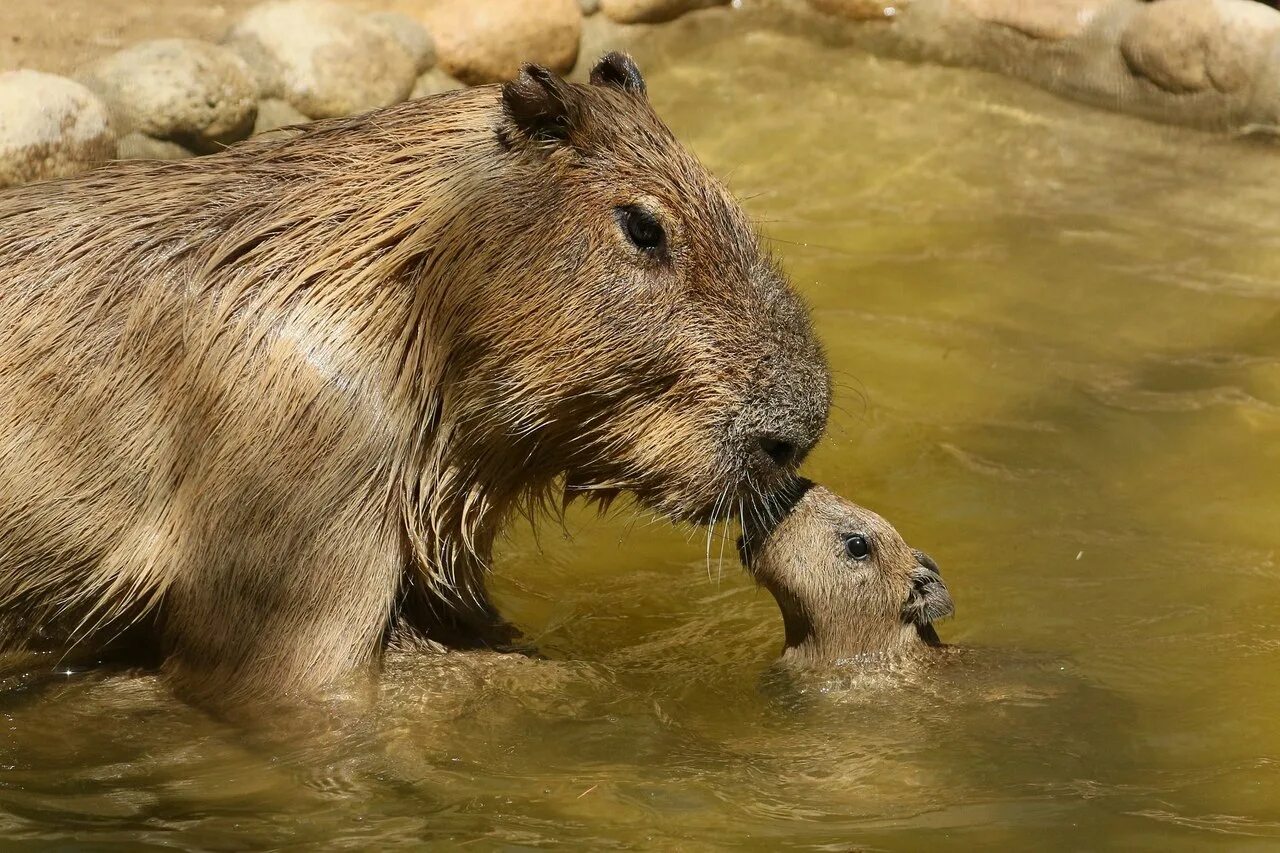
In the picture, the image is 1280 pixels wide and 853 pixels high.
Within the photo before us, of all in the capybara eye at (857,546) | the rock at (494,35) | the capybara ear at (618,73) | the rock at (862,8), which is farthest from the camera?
the rock at (862,8)

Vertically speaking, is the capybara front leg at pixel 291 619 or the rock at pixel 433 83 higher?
the rock at pixel 433 83

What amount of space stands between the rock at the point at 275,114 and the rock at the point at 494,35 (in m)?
1.00

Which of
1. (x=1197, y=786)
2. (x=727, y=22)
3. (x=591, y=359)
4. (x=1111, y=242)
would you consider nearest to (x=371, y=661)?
(x=591, y=359)

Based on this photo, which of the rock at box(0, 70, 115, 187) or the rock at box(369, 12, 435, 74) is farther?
the rock at box(369, 12, 435, 74)

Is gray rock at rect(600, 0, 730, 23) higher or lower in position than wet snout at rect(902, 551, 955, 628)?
higher

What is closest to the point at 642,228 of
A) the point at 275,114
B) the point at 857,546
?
the point at 857,546

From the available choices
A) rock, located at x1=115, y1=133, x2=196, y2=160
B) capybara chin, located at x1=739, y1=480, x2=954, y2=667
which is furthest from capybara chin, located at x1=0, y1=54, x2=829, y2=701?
rock, located at x1=115, y1=133, x2=196, y2=160

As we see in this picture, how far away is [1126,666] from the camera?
521 cm

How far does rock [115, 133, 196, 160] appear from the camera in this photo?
7473 millimetres

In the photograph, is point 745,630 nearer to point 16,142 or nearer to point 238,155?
point 238,155

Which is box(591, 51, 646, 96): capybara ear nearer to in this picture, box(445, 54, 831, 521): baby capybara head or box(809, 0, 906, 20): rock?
box(445, 54, 831, 521): baby capybara head

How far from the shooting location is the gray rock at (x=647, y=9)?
9.70m

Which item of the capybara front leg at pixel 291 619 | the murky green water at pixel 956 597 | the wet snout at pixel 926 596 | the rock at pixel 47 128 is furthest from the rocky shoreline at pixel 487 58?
the wet snout at pixel 926 596

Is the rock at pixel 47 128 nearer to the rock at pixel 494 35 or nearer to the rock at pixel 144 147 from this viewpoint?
the rock at pixel 144 147
